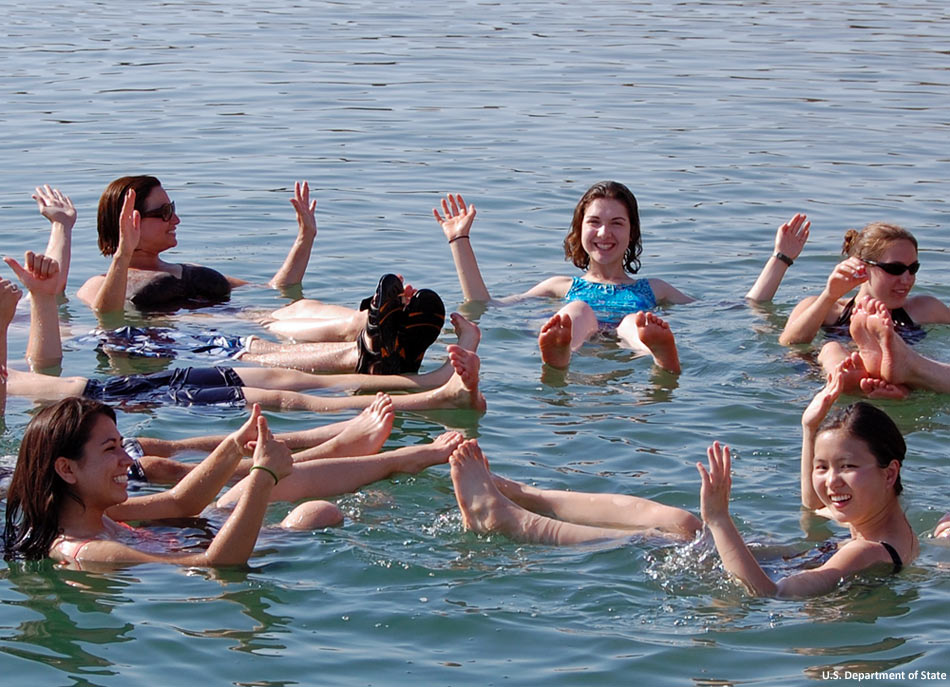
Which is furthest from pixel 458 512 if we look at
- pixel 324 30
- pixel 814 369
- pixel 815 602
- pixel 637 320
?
pixel 324 30

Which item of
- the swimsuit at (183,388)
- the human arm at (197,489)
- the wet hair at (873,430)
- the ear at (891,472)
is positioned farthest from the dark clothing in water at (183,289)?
the ear at (891,472)

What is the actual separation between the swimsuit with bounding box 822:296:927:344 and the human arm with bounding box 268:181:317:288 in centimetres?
389

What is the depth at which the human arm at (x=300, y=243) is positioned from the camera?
10812 mm

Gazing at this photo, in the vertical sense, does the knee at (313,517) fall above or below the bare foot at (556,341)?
below

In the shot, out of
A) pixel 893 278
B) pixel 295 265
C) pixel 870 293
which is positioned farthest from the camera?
pixel 295 265

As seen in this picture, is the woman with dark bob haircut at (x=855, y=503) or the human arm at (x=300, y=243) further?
the human arm at (x=300, y=243)

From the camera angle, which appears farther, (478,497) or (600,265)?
(600,265)

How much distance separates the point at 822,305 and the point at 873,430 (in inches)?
123

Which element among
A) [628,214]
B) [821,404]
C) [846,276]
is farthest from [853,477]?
[628,214]

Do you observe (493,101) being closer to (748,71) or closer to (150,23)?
(748,71)

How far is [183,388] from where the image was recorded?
859cm

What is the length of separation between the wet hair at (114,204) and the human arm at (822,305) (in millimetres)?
4511

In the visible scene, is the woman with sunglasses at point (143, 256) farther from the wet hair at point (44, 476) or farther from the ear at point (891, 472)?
the ear at point (891, 472)

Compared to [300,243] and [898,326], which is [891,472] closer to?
[898,326]
